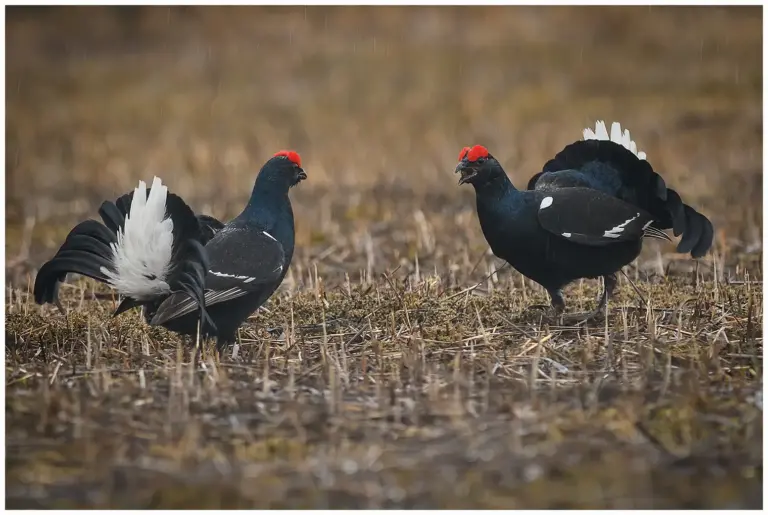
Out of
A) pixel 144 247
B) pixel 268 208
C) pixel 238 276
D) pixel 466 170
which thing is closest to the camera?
pixel 144 247

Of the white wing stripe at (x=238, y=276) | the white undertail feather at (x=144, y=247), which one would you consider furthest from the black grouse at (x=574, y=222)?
the white undertail feather at (x=144, y=247)

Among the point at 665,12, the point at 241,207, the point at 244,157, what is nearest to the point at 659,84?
the point at 665,12

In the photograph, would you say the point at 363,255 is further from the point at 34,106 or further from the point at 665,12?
the point at 665,12

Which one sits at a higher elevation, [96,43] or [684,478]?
[96,43]

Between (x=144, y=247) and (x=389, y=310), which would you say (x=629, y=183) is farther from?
(x=144, y=247)

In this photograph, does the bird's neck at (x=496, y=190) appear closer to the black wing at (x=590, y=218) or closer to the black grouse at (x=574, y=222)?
the black grouse at (x=574, y=222)

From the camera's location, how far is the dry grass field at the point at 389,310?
13.0ft

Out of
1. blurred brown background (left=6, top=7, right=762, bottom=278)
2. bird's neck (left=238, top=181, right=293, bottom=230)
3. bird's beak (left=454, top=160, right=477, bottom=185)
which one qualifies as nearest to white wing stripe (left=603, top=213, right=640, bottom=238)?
bird's beak (left=454, top=160, right=477, bottom=185)

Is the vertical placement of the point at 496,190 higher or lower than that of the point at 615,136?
lower

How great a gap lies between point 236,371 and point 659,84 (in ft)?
31.4

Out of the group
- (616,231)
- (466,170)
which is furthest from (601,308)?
(466,170)

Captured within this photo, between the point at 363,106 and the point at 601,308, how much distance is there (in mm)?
7758

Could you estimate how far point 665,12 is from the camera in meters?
15.2

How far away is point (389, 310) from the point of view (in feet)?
19.7
